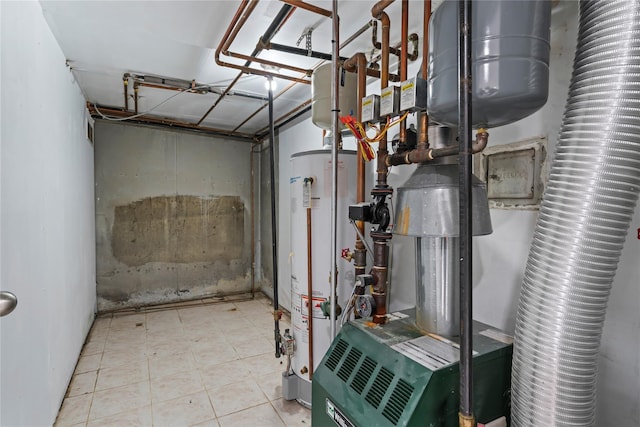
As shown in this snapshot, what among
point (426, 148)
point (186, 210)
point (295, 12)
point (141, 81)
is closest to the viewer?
point (426, 148)

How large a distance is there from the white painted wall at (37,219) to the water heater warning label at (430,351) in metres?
1.41

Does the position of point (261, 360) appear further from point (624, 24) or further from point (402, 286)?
point (624, 24)

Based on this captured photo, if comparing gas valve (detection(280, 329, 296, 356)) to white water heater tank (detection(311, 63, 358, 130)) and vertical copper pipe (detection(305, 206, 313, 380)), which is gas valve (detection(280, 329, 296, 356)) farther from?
white water heater tank (detection(311, 63, 358, 130))

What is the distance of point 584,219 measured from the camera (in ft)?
2.66

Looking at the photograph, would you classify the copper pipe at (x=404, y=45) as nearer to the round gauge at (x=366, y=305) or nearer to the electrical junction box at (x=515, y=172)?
the electrical junction box at (x=515, y=172)

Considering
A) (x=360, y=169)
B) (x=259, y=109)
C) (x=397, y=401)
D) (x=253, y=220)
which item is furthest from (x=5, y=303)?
(x=253, y=220)

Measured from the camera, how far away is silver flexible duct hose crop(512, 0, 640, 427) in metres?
0.79

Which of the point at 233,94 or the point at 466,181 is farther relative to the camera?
the point at 233,94

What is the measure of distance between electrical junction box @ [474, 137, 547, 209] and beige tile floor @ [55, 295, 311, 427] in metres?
1.80

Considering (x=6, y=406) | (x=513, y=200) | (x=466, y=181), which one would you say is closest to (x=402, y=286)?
(x=513, y=200)

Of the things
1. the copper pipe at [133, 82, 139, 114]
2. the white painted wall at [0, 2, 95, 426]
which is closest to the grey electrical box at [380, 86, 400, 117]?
the white painted wall at [0, 2, 95, 426]

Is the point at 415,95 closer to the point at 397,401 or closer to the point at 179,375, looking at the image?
the point at 397,401

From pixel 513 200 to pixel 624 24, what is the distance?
82cm

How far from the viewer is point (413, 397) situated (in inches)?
37.3
